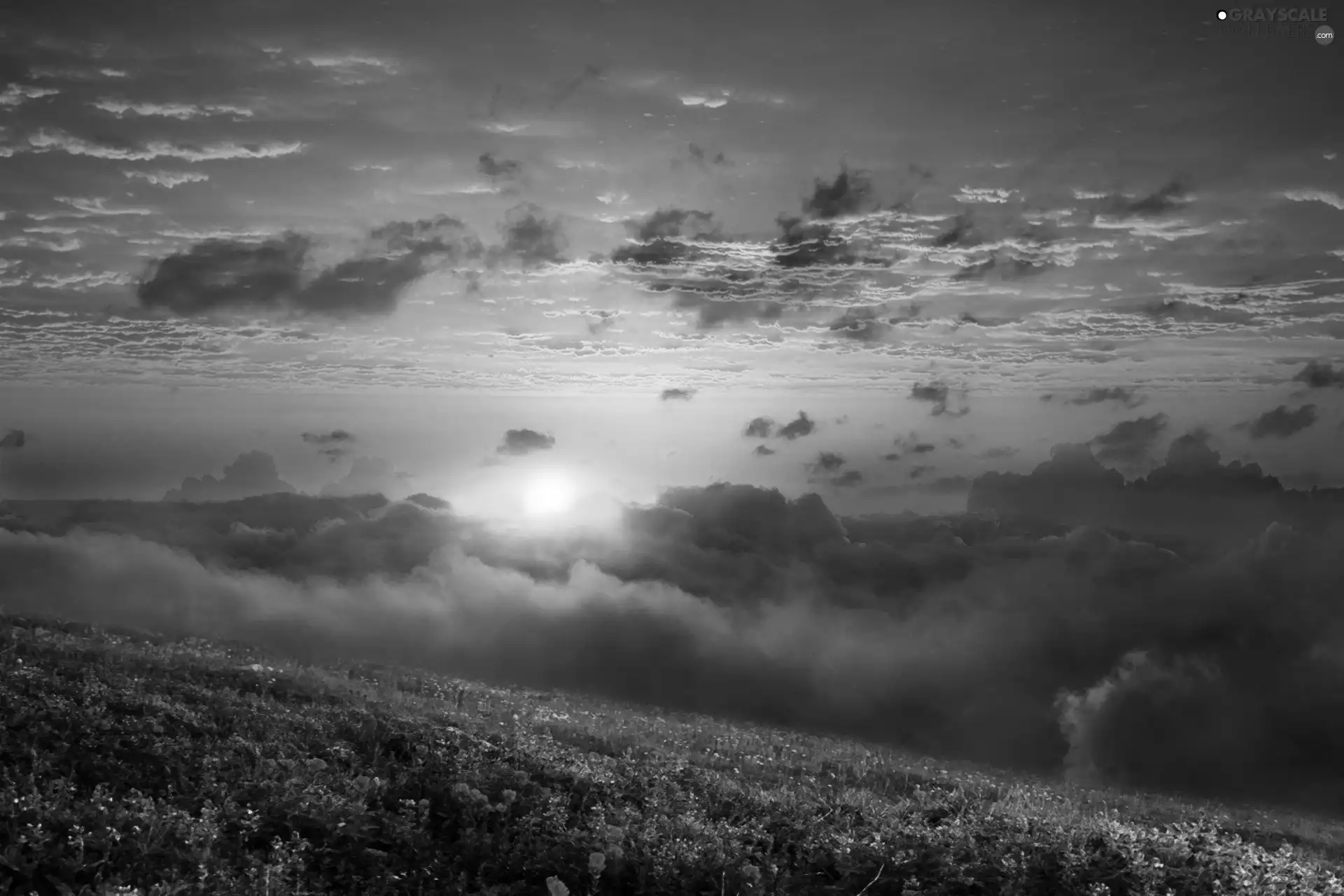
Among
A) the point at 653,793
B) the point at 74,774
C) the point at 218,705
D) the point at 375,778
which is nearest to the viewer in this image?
the point at 74,774

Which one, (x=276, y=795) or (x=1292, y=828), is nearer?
(x=276, y=795)

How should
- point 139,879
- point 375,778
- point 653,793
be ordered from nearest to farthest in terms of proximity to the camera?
1. point 139,879
2. point 375,778
3. point 653,793

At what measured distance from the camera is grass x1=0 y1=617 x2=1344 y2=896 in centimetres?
1001

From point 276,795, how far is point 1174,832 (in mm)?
12244

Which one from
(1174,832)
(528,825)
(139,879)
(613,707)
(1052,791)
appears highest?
(139,879)

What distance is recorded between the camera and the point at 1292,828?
23438 millimetres

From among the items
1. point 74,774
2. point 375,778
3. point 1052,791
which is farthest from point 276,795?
point 1052,791

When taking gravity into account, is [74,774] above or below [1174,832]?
above

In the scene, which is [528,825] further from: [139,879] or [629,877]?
[139,879]

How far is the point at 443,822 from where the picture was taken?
1209 centimetres

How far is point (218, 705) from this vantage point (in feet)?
51.3

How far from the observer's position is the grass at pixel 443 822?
10.0 metres

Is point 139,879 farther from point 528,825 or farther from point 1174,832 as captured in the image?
point 1174,832

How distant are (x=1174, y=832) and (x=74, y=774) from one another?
14.6m
